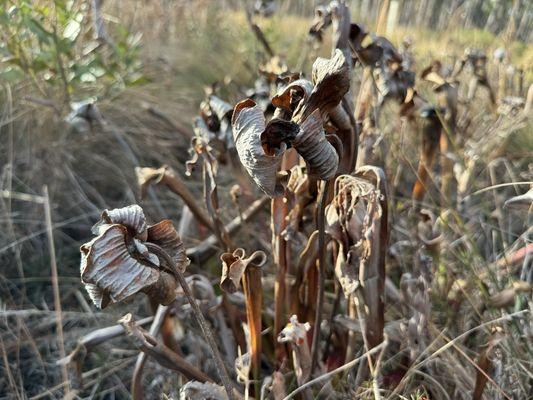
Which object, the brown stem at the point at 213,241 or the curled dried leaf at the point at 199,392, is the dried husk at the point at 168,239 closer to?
the curled dried leaf at the point at 199,392

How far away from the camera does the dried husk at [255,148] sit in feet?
2.19

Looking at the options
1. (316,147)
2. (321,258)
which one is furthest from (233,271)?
(316,147)

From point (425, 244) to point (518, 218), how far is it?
0.77 metres

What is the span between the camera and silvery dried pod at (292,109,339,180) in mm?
682

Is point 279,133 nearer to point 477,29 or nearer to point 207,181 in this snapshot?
point 207,181

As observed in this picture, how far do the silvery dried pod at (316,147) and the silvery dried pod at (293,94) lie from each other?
34 mm

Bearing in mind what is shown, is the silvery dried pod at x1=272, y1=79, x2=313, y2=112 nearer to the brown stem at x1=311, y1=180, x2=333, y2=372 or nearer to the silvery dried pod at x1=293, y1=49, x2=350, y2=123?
the silvery dried pod at x1=293, y1=49, x2=350, y2=123

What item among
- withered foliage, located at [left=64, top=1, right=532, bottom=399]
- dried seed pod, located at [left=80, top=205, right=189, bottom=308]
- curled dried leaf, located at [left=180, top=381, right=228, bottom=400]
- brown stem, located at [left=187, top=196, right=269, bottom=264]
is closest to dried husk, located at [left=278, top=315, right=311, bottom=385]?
withered foliage, located at [left=64, top=1, right=532, bottom=399]

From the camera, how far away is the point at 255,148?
0.66 meters

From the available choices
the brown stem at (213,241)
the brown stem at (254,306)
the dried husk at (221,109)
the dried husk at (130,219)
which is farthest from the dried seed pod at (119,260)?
the brown stem at (213,241)

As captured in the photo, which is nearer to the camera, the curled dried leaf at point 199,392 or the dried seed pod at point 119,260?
the dried seed pod at point 119,260

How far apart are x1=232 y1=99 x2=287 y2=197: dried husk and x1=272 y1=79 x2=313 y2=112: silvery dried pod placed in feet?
0.16

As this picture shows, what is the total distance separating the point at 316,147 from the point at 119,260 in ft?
0.84

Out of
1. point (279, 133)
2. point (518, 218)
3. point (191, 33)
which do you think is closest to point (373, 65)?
point (279, 133)
